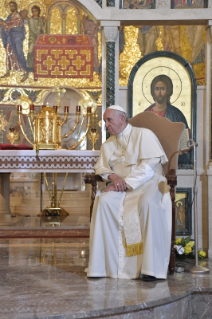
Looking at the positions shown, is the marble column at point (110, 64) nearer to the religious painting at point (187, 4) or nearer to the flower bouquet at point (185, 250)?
the religious painting at point (187, 4)

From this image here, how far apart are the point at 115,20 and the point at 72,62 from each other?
268 inches

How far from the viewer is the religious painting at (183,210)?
241 inches

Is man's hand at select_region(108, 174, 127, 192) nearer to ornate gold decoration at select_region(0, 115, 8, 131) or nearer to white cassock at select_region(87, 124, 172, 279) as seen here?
Result: white cassock at select_region(87, 124, 172, 279)

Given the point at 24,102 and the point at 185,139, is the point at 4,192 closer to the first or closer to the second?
the point at 24,102

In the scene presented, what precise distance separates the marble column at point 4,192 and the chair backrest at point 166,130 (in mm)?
4100

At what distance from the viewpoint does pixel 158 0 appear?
6.14m

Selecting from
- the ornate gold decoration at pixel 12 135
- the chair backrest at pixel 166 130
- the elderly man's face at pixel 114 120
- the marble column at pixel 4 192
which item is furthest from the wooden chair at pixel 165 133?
the ornate gold decoration at pixel 12 135

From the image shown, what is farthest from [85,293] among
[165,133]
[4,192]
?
[4,192]

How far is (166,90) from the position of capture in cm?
629

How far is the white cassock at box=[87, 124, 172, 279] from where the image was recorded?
164 inches

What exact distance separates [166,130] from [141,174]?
0.73m

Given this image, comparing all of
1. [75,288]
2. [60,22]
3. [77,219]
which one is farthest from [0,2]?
[75,288]

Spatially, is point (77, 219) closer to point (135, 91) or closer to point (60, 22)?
point (135, 91)

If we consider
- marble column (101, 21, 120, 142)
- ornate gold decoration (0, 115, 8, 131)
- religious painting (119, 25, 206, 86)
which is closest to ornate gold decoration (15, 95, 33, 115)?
ornate gold decoration (0, 115, 8, 131)
